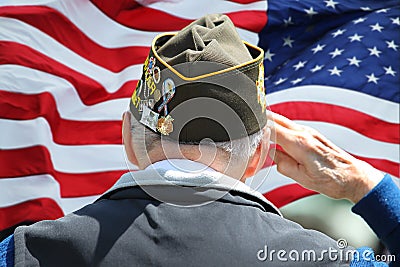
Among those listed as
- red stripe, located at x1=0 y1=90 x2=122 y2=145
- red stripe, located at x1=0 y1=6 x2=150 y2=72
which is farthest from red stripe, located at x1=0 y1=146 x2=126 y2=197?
red stripe, located at x1=0 y1=6 x2=150 y2=72

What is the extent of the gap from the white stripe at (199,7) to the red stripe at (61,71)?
1.28ft

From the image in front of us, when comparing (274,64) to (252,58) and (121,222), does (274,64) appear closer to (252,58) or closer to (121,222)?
(252,58)

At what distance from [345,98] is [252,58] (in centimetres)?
171

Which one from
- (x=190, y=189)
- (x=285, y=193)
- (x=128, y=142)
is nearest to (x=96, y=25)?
(x=285, y=193)

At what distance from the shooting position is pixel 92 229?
4.73ft

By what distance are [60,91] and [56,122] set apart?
13 centimetres

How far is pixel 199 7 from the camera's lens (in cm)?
324

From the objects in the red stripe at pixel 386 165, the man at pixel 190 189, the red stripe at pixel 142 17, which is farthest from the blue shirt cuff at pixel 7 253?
the red stripe at pixel 386 165

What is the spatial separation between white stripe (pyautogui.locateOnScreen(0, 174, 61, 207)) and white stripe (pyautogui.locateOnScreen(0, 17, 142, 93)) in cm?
48

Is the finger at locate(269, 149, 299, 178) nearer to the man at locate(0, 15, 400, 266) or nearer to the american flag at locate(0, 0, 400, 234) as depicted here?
the man at locate(0, 15, 400, 266)

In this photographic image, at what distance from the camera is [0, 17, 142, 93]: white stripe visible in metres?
2.74

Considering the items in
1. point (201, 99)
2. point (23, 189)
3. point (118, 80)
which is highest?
point (201, 99)

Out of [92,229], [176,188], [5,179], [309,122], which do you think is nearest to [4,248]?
[92,229]

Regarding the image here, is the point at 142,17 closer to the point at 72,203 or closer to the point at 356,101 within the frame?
the point at 72,203
